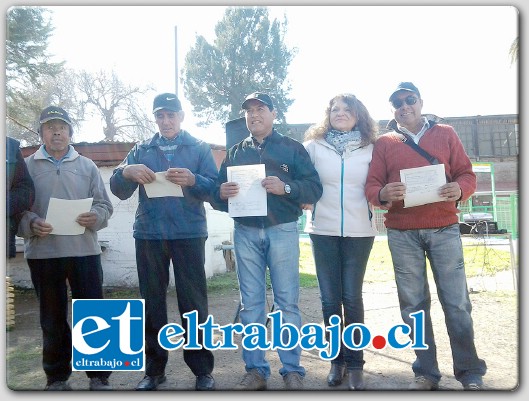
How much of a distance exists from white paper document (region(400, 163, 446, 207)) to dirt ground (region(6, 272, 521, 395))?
49 centimetres

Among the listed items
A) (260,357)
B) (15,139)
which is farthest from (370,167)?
(15,139)

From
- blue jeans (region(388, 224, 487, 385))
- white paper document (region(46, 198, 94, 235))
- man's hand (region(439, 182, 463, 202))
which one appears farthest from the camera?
white paper document (region(46, 198, 94, 235))

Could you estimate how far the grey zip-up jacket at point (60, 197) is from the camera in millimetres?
2986

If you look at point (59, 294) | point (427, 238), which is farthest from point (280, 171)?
point (59, 294)

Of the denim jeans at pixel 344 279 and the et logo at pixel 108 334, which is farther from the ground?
the denim jeans at pixel 344 279

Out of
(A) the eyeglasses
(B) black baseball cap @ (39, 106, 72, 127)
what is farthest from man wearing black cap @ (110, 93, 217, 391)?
(A) the eyeglasses

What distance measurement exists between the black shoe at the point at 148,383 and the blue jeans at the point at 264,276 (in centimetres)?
50

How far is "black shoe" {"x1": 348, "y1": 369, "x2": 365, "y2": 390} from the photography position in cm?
290

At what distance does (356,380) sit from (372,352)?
0.56ft

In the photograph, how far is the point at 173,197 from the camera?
2932 mm

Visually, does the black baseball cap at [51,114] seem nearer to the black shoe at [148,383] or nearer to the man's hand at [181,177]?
the man's hand at [181,177]

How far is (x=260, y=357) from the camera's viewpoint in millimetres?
2936

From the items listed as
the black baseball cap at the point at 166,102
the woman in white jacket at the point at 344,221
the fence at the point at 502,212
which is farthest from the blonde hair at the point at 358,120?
the black baseball cap at the point at 166,102

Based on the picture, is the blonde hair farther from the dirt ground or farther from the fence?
the dirt ground
